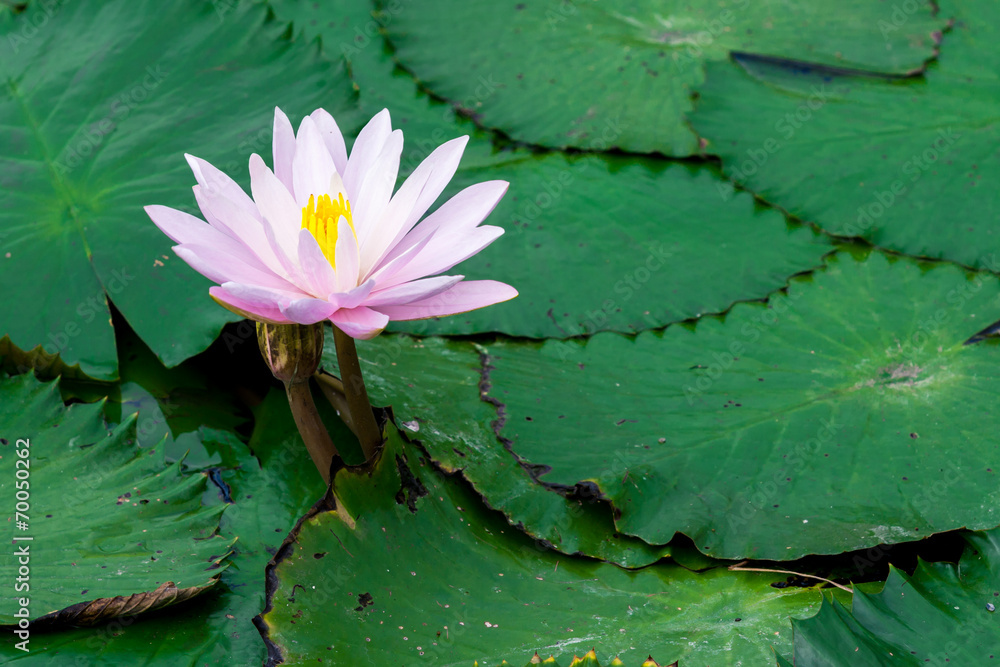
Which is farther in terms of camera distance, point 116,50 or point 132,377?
point 116,50

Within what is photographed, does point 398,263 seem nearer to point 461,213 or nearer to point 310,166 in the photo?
point 461,213

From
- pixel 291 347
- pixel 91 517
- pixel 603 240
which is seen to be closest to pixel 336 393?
pixel 291 347

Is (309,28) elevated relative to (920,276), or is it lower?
elevated

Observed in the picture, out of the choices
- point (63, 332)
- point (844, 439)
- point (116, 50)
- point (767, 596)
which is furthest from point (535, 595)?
point (116, 50)

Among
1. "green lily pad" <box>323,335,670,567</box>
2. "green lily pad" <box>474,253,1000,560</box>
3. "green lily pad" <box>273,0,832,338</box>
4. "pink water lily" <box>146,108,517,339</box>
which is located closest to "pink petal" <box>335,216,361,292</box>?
"pink water lily" <box>146,108,517,339</box>

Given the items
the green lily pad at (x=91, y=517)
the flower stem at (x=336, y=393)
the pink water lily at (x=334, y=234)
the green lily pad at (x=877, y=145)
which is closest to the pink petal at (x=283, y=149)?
the pink water lily at (x=334, y=234)

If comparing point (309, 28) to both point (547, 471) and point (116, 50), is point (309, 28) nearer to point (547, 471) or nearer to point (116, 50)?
point (116, 50)

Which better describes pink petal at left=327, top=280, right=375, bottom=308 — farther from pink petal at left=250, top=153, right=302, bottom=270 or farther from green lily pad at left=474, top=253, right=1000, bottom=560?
green lily pad at left=474, top=253, right=1000, bottom=560
